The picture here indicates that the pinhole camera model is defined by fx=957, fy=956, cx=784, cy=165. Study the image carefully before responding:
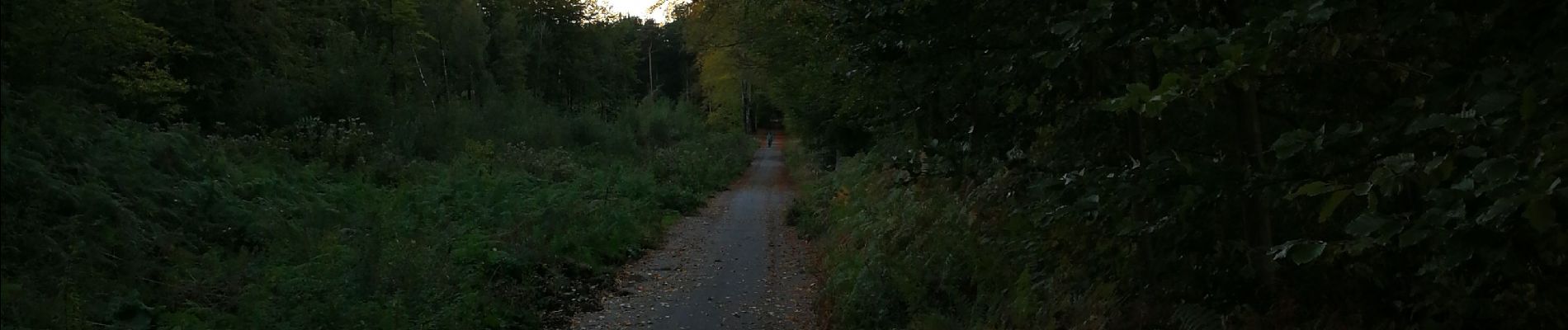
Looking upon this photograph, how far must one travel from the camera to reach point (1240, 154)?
4.15 metres

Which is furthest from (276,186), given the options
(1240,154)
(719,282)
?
(1240,154)

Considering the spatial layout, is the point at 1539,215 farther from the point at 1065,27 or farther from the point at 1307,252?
the point at 1065,27

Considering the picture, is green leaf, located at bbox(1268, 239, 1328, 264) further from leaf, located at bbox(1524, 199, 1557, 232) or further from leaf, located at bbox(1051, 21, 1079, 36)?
leaf, located at bbox(1051, 21, 1079, 36)

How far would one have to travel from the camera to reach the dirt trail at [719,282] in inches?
433

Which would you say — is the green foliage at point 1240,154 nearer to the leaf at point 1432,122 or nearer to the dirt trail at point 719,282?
the leaf at point 1432,122

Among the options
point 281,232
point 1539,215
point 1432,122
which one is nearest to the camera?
point 1539,215

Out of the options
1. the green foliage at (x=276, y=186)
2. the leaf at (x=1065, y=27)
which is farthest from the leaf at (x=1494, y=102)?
the green foliage at (x=276, y=186)

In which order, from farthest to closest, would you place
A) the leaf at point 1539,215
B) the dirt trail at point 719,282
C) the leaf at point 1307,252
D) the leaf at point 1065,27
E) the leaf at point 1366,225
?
the dirt trail at point 719,282 < the leaf at point 1065,27 < the leaf at point 1307,252 < the leaf at point 1366,225 < the leaf at point 1539,215

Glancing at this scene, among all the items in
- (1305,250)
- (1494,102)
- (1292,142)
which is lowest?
(1305,250)

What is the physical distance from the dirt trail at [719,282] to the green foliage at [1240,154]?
10.3 ft

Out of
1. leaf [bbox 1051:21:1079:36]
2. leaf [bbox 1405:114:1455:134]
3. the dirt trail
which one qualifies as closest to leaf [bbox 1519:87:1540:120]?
leaf [bbox 1405:114:1455:134]

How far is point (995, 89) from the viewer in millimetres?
5691

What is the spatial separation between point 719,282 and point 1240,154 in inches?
386

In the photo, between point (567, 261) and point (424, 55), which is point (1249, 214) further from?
point (424, 55)
